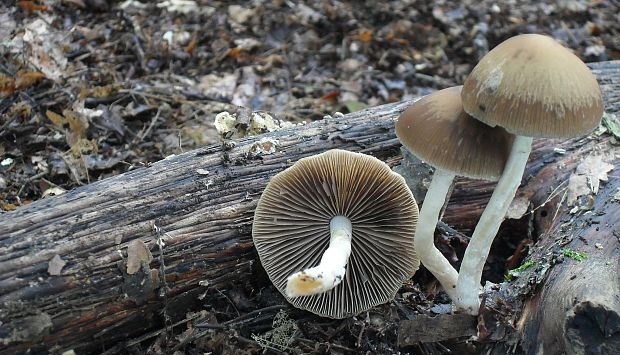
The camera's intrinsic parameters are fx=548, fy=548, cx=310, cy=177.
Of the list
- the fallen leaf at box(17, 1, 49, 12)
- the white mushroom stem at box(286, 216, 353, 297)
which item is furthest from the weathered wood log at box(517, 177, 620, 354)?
the fallen leaf at box(17, 1, 49, 12)

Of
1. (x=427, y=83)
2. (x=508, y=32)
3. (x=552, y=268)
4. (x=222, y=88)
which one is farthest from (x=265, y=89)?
(x=552, y=268)

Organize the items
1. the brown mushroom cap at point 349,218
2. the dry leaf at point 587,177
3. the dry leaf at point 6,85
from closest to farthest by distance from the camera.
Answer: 1. the brown mushroom cap at point 349,218
2. the dry leaf at point 587,177
3. the dry leaf at point 6,85

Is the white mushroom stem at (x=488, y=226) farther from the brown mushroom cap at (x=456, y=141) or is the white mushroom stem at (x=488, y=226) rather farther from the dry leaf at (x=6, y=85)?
the dry leaf at (x=6, y=85)

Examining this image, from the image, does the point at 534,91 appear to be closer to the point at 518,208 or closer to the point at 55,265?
the point at 518,208

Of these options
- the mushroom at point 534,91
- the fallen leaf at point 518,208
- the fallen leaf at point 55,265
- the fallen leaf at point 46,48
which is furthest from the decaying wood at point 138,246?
the fallen leaf at point 46,48

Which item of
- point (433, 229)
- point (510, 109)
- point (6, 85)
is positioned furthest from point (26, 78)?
point (510, 109)

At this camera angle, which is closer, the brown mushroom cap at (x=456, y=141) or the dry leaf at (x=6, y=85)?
the brown mushroom cap at (x=456, y=141)
